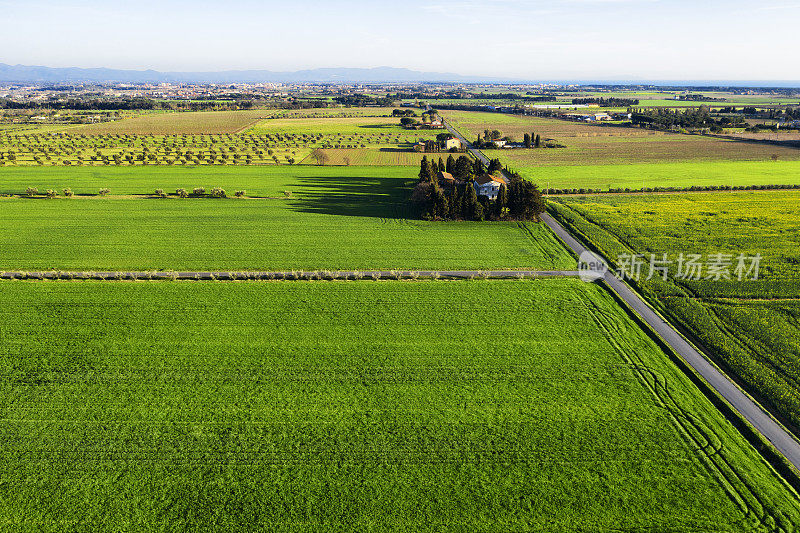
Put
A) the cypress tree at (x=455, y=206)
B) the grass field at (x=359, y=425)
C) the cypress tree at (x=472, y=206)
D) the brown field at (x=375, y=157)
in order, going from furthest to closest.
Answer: the brown field at (x=375, y=157) < the cypress tree at (x=455, y=206) < the cypress tree at (x=472, y=206) < the grass field at (x=359, y=425)

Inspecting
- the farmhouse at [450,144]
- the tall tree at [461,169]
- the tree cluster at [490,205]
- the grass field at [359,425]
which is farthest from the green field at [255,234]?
the farmhouse at [450,144]

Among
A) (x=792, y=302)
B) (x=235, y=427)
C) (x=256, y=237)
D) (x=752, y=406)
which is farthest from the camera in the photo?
(x=256, y=237)

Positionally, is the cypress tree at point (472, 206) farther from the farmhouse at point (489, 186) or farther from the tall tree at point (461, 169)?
the tall tree at point (461, 169)

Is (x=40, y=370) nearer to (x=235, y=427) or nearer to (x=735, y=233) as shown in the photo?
(x=235, y=427)

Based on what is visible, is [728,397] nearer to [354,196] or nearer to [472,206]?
[472,206]

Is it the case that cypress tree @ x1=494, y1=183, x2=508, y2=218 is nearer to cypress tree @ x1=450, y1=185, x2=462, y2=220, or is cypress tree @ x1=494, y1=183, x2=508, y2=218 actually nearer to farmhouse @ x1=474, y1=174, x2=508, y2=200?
farmhouse @ x1=474, y1=174, x2=508, y2=200

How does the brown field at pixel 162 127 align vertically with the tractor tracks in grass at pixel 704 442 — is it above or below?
above

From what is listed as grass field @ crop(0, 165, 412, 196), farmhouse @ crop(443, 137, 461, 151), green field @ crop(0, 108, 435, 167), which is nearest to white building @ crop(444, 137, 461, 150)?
farmhouse @ crop(443, 137, 461, 151)

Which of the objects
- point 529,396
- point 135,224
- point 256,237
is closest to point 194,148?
point 135,224

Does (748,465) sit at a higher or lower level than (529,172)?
lower
